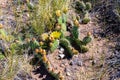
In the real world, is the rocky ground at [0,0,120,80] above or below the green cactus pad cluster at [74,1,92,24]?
below

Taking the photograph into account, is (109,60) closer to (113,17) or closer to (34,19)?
(113,17)

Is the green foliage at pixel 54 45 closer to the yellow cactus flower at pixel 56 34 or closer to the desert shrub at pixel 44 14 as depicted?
the yellow cactus flower at pixel 56 34

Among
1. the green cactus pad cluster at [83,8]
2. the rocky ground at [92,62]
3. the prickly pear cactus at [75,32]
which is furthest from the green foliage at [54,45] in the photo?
the green cactus pad cluster at [83,8]

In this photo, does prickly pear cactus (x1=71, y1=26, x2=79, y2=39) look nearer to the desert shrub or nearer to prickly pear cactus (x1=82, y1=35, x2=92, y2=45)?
prickly pear cactus (x1=82, y1=35, x2=92, y2=45)

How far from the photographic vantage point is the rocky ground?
2.97m

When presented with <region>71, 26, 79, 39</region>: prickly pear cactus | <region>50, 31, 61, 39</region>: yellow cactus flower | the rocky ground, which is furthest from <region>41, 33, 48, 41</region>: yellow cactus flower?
<region>71, 26, 79, 39</region>: prickly pear cactus

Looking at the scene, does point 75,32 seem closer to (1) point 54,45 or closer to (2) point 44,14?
(1) point 54,45

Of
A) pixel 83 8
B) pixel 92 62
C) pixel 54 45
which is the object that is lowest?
pixel 92 62

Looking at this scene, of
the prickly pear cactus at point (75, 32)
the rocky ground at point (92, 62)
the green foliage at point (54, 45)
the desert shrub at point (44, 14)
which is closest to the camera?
the rocky ground at point (92, 62)

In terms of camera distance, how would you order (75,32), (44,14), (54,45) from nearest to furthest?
(54,45)
(75,32)
(44,14)

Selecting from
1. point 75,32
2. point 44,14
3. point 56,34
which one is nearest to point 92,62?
point 75,32

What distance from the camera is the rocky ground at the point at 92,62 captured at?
2969mm

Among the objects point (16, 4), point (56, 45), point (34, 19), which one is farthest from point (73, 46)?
point (16, 4)

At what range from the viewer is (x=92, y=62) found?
10.3 ft
